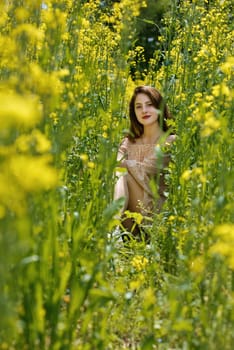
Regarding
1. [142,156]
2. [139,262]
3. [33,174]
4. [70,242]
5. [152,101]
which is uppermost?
[152,101]

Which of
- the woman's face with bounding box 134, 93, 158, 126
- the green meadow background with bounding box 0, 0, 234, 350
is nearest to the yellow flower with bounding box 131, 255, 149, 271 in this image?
A: the green meadow background with bounding box 0, 0, 234, 350

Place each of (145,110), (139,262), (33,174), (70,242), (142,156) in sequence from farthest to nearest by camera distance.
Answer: (142,156)
(145,110)
(139,262)
(70,242)
(33,174)

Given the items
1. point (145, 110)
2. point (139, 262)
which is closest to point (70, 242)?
point (139, 262)

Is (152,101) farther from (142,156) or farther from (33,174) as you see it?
(33,174)

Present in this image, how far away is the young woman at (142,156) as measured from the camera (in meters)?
3.81

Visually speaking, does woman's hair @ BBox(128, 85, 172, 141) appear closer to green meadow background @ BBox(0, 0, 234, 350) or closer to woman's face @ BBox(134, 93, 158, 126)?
woman's face @ BBox(134, 93, 158, 126)

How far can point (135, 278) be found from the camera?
2.58 meters

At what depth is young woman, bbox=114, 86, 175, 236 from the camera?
3814 millimetres

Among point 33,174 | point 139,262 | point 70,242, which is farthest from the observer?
point 139,262

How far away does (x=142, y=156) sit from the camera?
13.0 feet

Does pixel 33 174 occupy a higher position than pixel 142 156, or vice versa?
pixel 33 174

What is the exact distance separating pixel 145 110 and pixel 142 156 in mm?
325

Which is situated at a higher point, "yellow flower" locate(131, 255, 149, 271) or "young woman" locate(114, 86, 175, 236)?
"young woman" locate(114, 86, 175, 236)

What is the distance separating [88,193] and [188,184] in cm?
49
